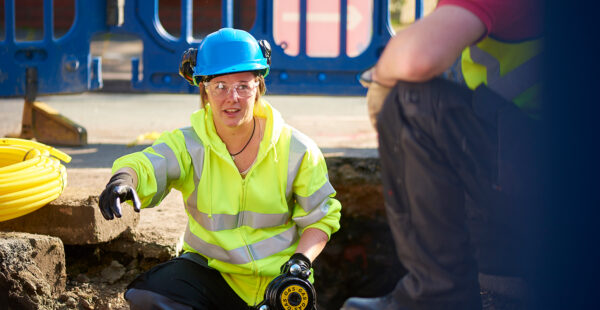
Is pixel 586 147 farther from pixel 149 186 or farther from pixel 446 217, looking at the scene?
pixel 149 186

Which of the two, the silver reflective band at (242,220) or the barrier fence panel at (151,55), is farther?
the barrier fence panel at (151,55)

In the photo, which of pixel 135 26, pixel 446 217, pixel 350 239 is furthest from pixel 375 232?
pixel 446 217

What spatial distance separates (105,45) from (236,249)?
415 inches

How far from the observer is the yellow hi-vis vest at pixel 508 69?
1269mm

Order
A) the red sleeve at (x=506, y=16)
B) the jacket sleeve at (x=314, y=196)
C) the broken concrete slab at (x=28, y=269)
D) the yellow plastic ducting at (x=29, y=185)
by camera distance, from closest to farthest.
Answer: the red sleeve at (x=506, y=16) → the jacket sleeve at (x=314, y=196) → the broken concrete slab at (x=28, y=269) → the yellow plastic ducting at (x=29, y=185)

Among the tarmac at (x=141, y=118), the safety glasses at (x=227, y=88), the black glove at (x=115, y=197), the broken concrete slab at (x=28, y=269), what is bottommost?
the tarmac at (x=141, y=118)

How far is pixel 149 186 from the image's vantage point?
8.07 feet

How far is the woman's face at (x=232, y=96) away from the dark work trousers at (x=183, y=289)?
0.50 m

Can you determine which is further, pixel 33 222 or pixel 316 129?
pixel 316 129

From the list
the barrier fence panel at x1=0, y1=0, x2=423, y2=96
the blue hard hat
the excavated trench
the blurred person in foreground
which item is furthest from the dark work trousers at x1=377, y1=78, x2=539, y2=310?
the barrier fence panel at x1=0, y1=0, x2=423, y2=96

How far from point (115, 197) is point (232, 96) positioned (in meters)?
0.49

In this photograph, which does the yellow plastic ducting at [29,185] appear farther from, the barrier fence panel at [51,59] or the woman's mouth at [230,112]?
the barrier fence panel at [51,59]

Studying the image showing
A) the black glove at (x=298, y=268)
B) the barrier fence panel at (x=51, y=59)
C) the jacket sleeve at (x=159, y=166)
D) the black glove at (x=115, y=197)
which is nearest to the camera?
the black glove at (x=115, y=197)

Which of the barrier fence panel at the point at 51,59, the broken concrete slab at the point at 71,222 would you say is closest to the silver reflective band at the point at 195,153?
the broken concrete slab at the point at 71,222
